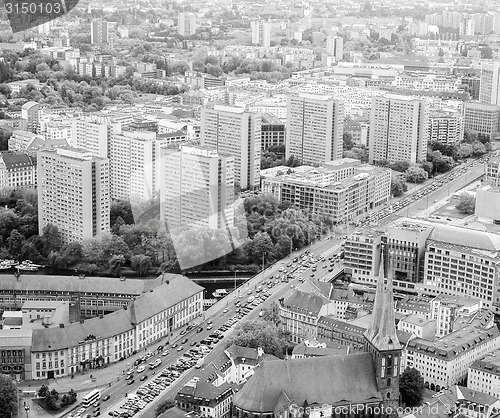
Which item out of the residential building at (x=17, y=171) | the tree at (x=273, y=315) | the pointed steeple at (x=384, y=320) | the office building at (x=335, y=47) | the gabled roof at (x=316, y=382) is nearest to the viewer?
the pointed steeple at (x=384, y=320)

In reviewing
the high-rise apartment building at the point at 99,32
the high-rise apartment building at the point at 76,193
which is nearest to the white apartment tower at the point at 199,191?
the high-rise apartment building at the point at 76,193

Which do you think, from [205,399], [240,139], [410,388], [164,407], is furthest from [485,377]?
[240,139]

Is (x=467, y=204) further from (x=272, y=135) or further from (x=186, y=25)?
(x=186, y=25)

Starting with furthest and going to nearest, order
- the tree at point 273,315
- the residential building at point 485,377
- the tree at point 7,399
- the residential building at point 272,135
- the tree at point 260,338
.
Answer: the residential building at point 272,135, the tree at point 273,315, the tree at point 260,338, the residential building at point 485,377, the tree at point 7,399

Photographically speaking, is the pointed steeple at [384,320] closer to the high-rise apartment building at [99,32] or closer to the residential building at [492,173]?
the residential building at [492,173]

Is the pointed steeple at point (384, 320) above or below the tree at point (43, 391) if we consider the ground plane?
above

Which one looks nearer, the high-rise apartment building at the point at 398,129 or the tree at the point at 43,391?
the tree at the point at 43,391

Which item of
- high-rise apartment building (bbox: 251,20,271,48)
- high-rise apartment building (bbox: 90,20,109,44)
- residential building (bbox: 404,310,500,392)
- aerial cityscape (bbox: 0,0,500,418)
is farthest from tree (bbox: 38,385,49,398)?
high-rise apartment building (bbox: 251,20,271,48)

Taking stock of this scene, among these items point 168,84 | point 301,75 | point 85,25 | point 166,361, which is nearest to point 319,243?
point 166,361
